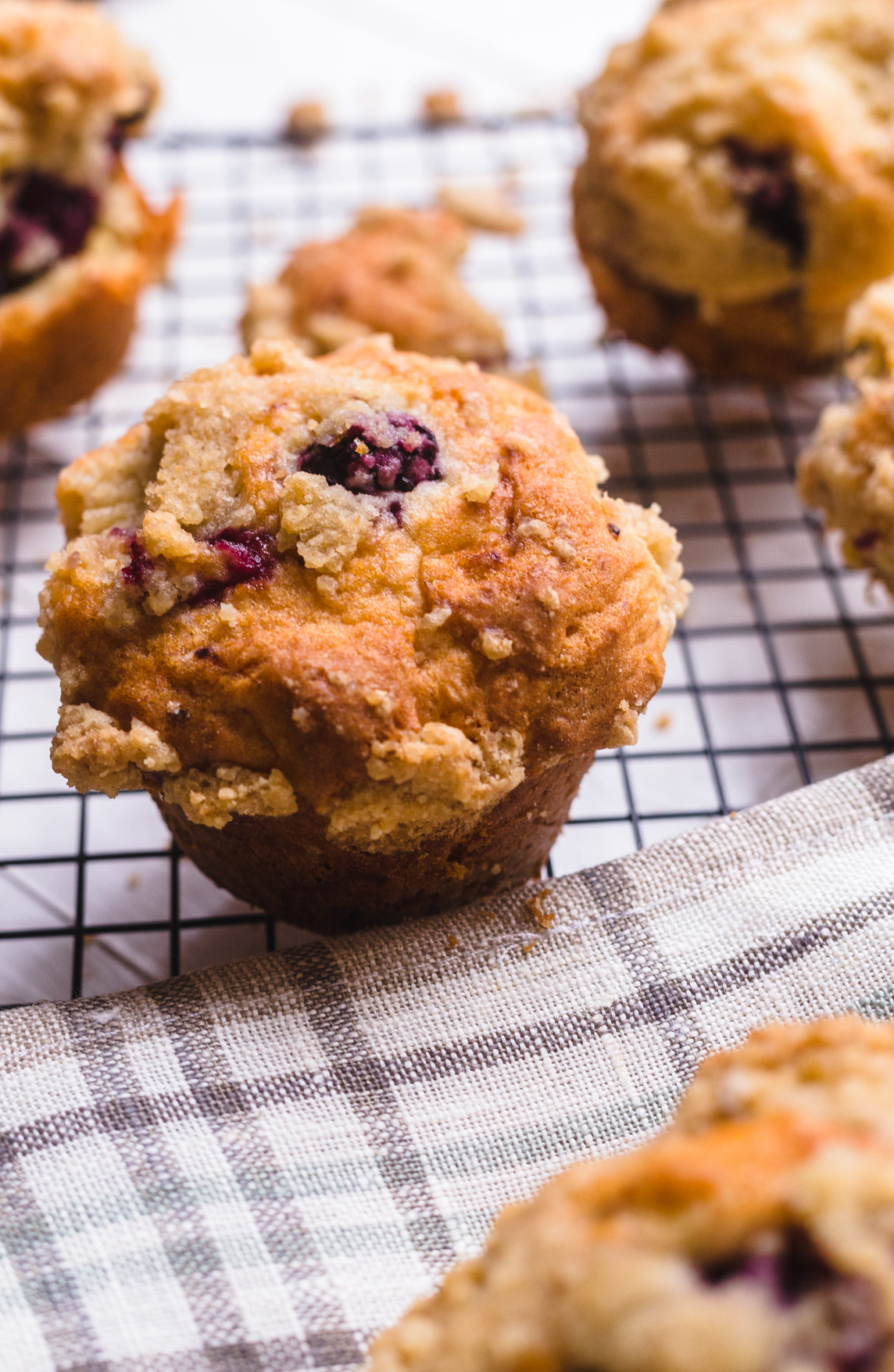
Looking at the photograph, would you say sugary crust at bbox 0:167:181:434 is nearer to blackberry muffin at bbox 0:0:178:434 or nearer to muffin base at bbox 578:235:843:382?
blackberry muffin at bbox 0:0:178:434

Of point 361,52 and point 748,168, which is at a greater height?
point 748,168

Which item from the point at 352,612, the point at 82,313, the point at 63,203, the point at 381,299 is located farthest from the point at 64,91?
the point at 352,612

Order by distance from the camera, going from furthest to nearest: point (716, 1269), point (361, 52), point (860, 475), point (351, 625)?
point (361, 52)
point (860, 475)
point (351, 625)
point (716, 1269)

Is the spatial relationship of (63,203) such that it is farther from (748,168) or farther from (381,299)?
(748,168)

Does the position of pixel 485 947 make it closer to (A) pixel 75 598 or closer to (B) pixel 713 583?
(A) pixel 75 598

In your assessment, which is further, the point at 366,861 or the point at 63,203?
the point at 63,203

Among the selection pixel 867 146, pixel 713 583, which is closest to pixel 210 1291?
pixel 713 583

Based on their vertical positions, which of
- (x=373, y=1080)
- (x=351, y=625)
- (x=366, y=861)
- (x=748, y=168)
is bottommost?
(x=373, y=1080)

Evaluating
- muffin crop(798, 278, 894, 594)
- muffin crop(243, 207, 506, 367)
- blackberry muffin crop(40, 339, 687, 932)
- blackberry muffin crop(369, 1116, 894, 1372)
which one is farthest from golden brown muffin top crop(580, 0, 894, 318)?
blackberry muffin crop(369, 1116, 894, 1372)

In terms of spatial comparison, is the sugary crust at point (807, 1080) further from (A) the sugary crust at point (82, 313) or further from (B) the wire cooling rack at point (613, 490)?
(A) the sugary crust at point (82, 313)
